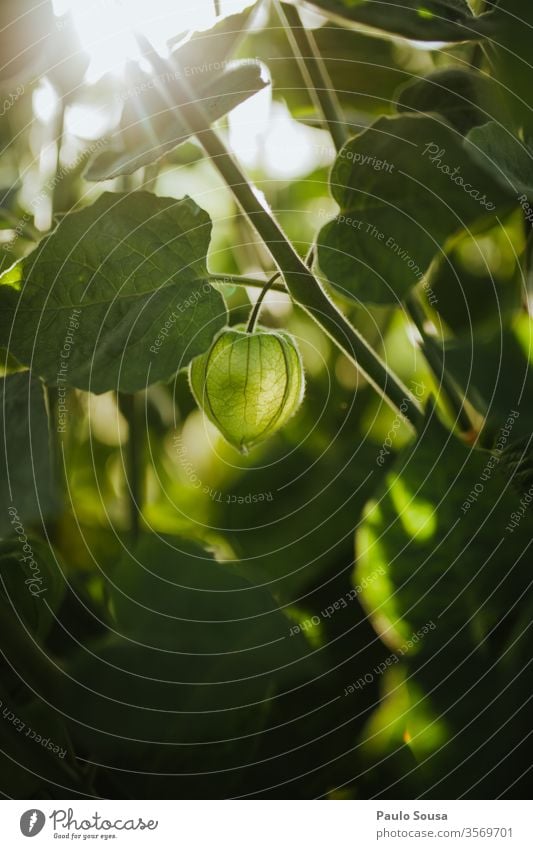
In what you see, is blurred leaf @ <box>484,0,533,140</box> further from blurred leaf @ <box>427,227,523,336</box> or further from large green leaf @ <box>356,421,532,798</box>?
large green leaf @ <box>356,421,532,798</box>

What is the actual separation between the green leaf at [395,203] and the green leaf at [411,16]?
0.04 meters

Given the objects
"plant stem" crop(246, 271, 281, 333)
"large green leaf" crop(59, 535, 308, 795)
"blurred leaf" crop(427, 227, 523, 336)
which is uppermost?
"blurred leaf" crop(427, 227, 523, 336)

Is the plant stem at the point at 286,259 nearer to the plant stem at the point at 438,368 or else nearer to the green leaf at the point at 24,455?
the plant stem at the point at 438,368

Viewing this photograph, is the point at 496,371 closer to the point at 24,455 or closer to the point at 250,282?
the point at 250,282

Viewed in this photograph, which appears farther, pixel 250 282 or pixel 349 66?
pixel 349 66

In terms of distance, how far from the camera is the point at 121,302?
0.35m

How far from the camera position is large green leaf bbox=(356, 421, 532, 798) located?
1.15 feet

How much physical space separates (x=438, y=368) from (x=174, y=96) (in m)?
0.18

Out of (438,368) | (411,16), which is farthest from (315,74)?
(438,368)

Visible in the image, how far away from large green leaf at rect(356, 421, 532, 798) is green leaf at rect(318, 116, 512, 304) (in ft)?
0.25

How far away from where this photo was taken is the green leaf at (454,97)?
36cm

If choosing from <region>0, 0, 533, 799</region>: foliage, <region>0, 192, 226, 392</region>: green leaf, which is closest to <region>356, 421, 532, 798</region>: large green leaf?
<region>0, 0, 533, 799</region>: foliage

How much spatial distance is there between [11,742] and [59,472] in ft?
0.46

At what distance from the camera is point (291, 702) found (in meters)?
0.36
